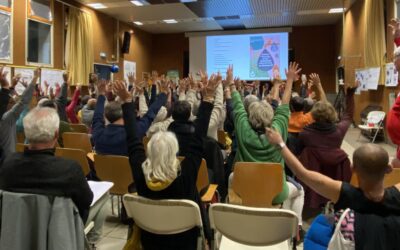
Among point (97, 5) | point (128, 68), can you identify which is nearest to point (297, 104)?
point (97, 5)

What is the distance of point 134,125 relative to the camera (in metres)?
2.27

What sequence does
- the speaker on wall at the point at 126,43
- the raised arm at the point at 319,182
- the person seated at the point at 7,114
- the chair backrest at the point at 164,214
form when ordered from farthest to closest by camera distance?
the speaker on wall at the point at 126,43 < the person seated at the point at 7,114 < the chair backrest at the point at 164,214 < the raised arm at the point at 319,182

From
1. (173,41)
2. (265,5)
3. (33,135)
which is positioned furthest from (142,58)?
(33,135)

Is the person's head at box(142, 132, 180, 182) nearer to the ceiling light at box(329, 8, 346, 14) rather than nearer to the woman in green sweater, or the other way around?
the woman in green sweater

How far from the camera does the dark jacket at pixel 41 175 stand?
5.82 ft

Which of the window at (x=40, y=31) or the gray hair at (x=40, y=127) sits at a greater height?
the window at (x=40, y=31)

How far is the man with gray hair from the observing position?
1.78 m

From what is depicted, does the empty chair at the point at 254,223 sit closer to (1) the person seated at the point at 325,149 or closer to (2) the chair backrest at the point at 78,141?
(1) the person seated at the point at 325,149

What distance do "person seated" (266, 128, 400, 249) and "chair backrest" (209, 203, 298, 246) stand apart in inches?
12.0

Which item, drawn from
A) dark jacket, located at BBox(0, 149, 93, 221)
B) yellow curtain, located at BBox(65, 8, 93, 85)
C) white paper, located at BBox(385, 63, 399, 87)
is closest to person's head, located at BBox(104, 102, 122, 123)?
dark jacket, located at BBox(0, 149, 93, 221)

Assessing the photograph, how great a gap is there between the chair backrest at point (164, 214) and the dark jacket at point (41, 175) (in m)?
0.33

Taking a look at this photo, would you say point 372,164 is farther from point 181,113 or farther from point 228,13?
point 228,13

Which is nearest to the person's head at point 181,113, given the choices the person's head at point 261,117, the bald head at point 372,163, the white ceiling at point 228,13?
the person's head at point 261,117

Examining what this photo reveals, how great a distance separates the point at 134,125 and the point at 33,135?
2.05ft
